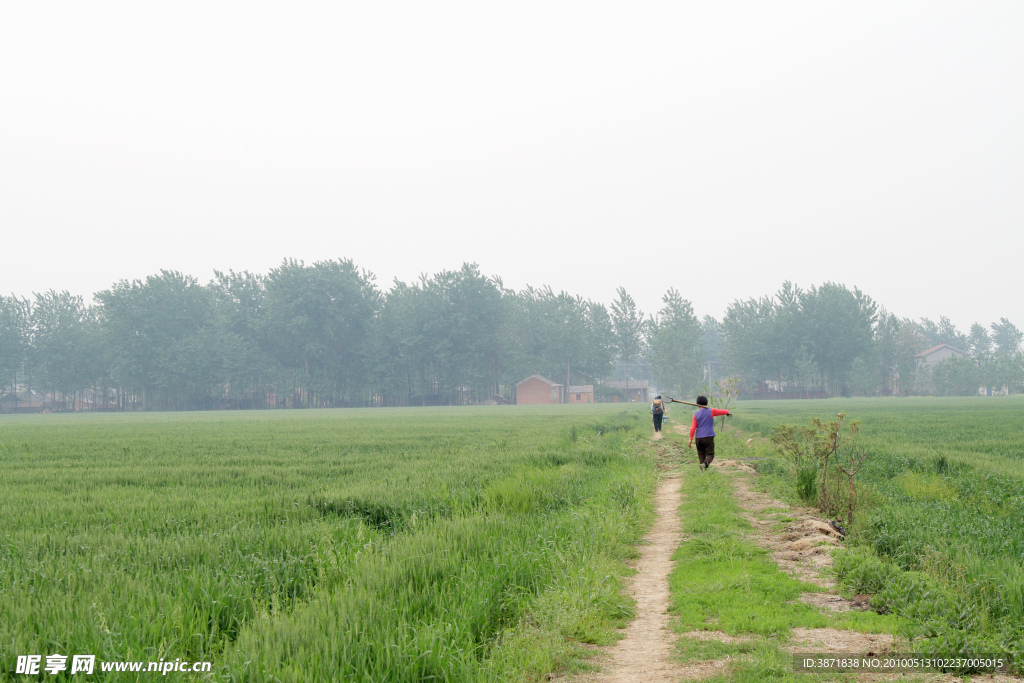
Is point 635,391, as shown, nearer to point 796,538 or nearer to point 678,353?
point 678,353

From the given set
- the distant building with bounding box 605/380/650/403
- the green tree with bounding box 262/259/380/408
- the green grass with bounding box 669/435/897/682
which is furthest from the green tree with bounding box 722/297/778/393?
the green grass with bounding box 669/435/897/682

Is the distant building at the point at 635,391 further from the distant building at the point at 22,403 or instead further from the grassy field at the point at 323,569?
the grassy field at the point at 323,569

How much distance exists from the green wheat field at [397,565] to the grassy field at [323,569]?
29mm

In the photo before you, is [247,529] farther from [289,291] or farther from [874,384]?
[874,384]

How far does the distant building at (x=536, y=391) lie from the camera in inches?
4584

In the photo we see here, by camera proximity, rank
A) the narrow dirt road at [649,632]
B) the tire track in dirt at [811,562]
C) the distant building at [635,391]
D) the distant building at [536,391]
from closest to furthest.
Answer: the narrow dirt road at [649,632], the tire track in dirt at [811,562], the distant building at [536,391], the distant building at [635,391]

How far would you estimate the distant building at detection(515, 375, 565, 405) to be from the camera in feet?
382

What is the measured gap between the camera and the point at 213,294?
117m

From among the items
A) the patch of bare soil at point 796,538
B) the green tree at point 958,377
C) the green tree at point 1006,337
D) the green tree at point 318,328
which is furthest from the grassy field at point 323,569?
the green tree at point 1006,337

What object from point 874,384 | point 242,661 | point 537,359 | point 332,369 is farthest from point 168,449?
point 874,384

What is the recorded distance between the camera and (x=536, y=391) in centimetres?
11694

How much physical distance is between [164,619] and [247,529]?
3.31m

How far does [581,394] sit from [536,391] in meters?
9.63

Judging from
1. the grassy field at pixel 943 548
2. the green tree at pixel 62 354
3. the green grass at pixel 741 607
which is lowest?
the green grass at pixel 741 607
